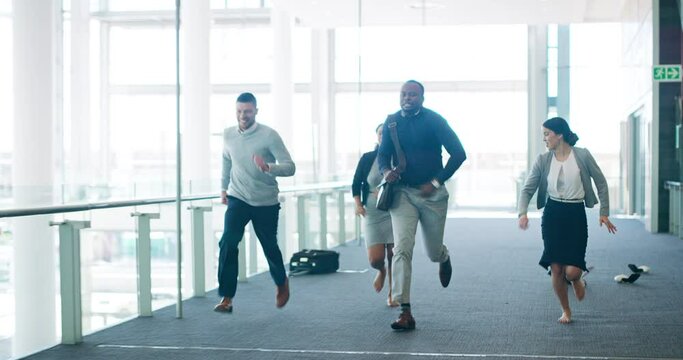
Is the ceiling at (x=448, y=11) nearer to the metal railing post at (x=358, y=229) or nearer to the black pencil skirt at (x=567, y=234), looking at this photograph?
the metal railing post at (x=358, y=229)

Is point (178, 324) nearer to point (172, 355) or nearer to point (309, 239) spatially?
point (172, 355)

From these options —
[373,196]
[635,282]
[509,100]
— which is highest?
[509,100]

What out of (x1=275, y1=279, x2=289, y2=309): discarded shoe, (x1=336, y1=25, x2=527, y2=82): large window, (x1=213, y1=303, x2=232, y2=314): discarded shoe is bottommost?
(x1=213, y1=303, x2=232, y2=314): discarded shoe

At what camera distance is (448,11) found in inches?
834

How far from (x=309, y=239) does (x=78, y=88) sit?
37.3 ft

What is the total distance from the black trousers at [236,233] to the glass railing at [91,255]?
1.04 feet


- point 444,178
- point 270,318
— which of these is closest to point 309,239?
point 270,318

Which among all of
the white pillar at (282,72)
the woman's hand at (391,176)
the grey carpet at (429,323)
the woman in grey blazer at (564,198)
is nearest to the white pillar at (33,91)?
the white pillar at (282,72)

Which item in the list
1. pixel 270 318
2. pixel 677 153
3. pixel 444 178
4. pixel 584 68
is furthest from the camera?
pixel 584 68

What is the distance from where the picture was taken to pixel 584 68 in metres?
23.9

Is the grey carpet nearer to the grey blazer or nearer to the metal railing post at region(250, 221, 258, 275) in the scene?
the metal railing post at region(250, 221, 258, 275)

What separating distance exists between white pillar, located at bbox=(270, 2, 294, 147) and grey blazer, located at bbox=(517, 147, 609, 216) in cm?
1430

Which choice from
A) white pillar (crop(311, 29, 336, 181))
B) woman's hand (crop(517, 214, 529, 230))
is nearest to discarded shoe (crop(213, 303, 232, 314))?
woman's hand (crop(517, 214, 529, 230))

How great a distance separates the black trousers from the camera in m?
7.08
